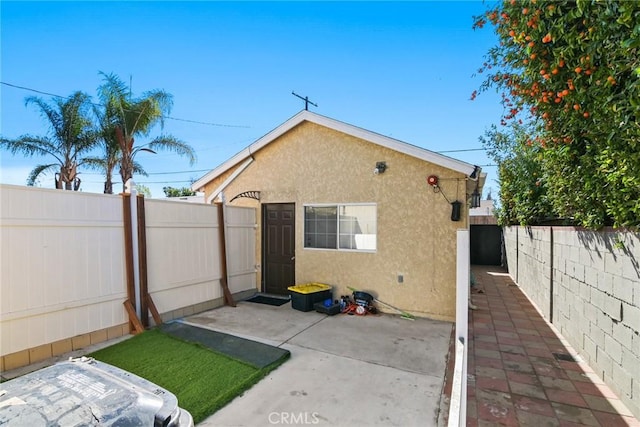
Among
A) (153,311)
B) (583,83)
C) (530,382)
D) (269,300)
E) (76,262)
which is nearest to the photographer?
(583,83)

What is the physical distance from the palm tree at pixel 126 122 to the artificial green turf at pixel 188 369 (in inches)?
328

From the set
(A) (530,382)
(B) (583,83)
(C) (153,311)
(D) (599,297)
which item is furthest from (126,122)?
(D) (599,297)

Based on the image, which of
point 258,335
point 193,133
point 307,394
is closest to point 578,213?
point 307,394

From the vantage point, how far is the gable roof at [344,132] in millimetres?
6113

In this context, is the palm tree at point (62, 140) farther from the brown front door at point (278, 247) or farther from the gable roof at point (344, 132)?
the brown front door at point (278, 247)

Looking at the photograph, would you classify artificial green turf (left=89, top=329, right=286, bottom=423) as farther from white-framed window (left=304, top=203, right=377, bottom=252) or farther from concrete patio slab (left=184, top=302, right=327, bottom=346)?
white-framed window (left=304, top=203, right=377, bottom=252)

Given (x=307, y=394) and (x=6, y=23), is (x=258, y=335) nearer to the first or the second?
(x=307, y=394)

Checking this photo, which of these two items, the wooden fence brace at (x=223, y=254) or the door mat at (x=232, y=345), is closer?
the door mat at (x=232, y=345)

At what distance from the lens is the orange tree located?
7.14ft

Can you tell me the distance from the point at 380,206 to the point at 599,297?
390 centimetres

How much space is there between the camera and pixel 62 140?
11.3 m

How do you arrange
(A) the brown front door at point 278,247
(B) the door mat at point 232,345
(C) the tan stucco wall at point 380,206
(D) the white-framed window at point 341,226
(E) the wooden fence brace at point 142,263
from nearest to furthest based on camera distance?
(B) the door mat at point 232,345
(E) the wooden fence brace at point 142,263
(C) the tan stucco wall at point 380,206
(D) the white-framed window at point 341,226
(A) the brown front door at point 278,247

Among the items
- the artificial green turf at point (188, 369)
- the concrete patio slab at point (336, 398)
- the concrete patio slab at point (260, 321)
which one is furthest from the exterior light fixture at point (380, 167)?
the artificial green turf at point (188, 369)
